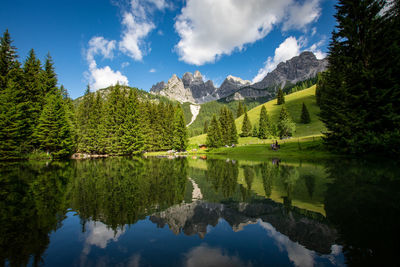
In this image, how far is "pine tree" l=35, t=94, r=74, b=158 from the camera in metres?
28.7

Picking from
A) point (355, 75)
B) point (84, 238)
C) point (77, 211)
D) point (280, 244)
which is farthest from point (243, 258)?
point (355, 75)

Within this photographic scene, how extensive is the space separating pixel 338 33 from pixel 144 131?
4886 centimetres

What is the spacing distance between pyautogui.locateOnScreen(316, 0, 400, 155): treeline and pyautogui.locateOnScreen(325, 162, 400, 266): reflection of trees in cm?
1331

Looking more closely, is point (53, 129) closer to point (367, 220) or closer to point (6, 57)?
point (6, 57)

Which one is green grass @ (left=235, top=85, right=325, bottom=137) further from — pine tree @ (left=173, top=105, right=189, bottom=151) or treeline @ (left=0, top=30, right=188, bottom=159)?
treeline @ (left=0, top=30, right=188, bottom=159)

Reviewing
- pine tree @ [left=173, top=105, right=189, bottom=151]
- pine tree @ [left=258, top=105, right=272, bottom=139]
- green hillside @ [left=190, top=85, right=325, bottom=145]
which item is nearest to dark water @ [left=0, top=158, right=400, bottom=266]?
pine tree @ [left=173, top=105, right=189, bottom=151]

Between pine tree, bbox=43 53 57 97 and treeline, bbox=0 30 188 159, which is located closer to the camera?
treeline, bbox=0 30 188 159

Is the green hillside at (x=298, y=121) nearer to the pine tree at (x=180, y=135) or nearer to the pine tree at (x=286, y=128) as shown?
the pine tree at (x=286, y=128)

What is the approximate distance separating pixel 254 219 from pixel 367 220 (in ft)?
9.22

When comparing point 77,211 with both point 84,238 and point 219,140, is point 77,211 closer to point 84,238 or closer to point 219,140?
point 84,238

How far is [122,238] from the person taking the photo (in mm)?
4301

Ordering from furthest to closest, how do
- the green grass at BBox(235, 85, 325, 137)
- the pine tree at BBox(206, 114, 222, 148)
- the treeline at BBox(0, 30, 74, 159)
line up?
1. the green grass at BBox(235, 85, 325, 137)
2. the pine tree at BBox(206, 114, 222, 148)
3. the treeline at BBox(0, 30, 74, 159)

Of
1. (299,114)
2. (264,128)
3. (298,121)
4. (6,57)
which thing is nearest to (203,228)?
(6,57)

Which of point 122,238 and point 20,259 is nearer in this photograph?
point 20,259
